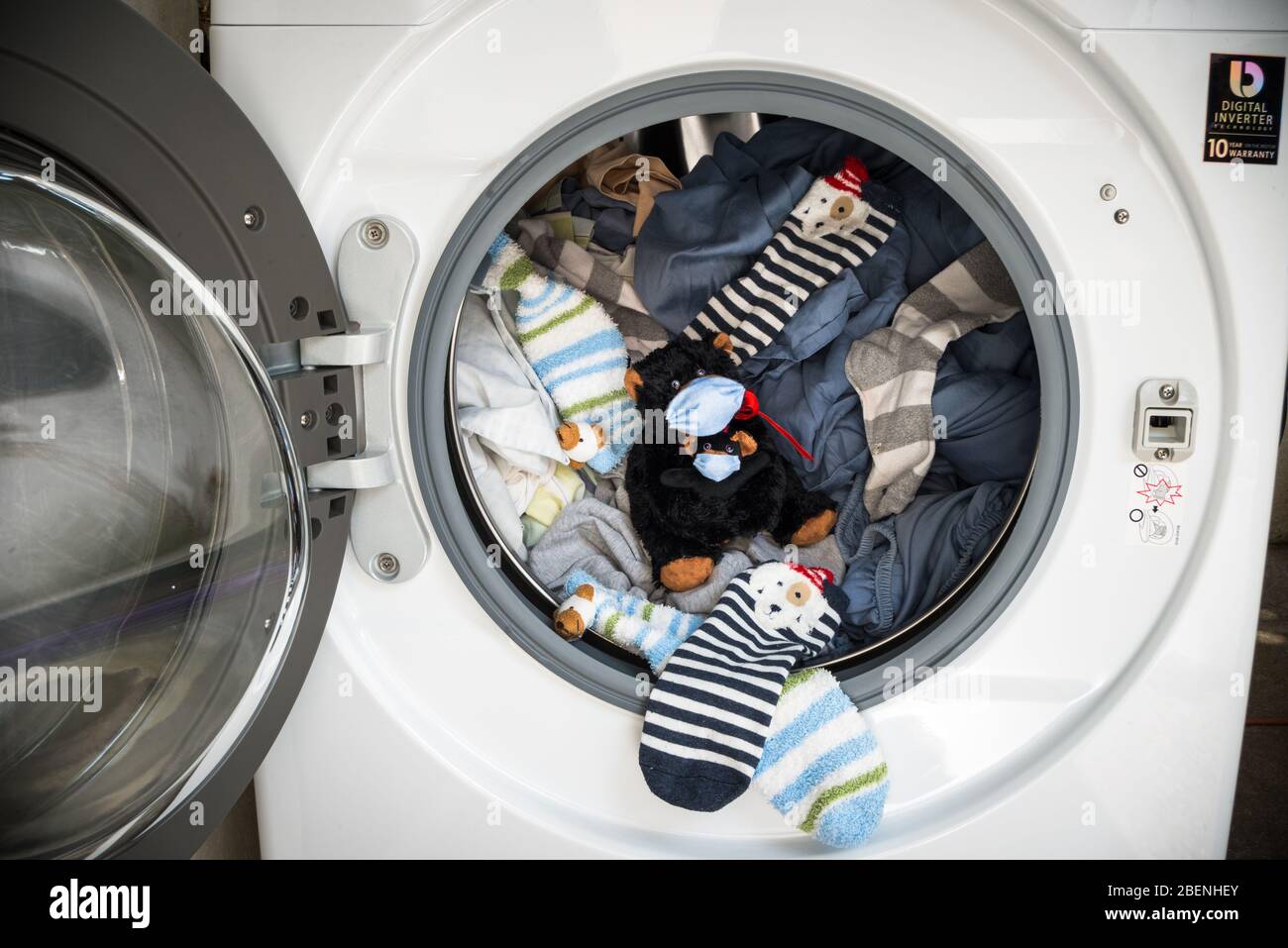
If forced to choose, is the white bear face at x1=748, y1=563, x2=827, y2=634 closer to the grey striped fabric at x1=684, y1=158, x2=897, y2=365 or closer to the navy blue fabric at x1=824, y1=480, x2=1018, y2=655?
the navy blue fabric at x1=824, y1=480, x2=1018, y2=655

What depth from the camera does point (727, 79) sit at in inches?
26.4

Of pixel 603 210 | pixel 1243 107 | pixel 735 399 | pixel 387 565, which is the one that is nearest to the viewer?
pixel 1243 107

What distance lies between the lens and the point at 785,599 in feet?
2.80

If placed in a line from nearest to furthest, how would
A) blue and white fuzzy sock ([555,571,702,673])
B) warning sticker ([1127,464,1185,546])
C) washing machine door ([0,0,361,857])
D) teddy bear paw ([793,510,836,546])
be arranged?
1. washing machine door ([0,0,361,857])
2. warning sticker ([1127,464,1185,546])
3. blue and white fuzzy sock ([555,571,702,673])
4. teddy bear paw ([793,510,836,546])

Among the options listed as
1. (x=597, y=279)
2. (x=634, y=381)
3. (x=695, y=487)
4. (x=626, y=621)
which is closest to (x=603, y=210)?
Result: (x=597, y=279)

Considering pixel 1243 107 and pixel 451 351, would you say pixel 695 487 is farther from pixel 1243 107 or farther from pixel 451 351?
pixel 1243 107

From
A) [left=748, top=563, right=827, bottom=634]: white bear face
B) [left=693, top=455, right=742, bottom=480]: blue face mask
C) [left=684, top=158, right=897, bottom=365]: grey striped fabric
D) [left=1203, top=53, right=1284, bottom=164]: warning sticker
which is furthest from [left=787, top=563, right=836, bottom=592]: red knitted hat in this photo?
[left=1203, top=53, right=1284, bottom=164]: warning sticker

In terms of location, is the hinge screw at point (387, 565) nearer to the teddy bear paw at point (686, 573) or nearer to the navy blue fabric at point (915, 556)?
the teddy bear paw at point (686, 573)

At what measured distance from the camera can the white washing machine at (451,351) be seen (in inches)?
25.3

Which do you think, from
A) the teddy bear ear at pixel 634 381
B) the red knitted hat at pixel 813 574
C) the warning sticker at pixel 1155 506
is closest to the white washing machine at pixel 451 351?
the warning sticker at pixel 1155 506

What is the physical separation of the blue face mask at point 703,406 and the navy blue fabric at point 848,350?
87 millimetres

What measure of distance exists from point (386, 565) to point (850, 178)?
0.55m

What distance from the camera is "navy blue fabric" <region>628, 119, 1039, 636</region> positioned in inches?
34.5

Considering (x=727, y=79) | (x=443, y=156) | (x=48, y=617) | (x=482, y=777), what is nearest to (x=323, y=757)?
(x=482, y=777)
